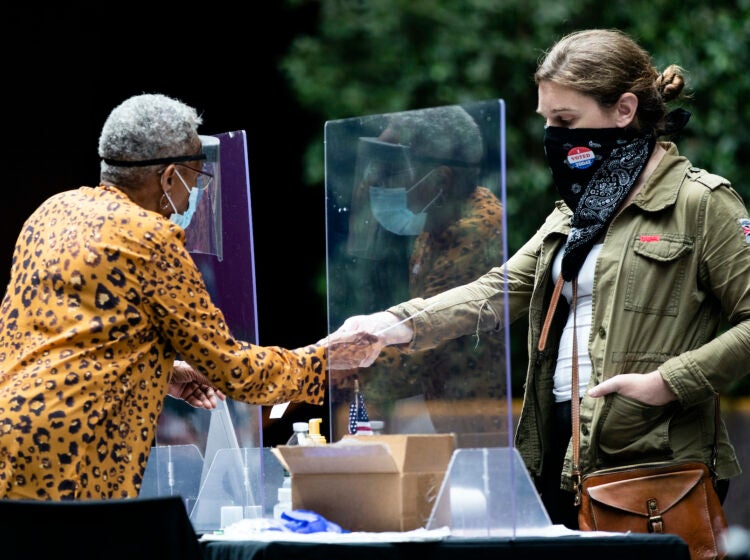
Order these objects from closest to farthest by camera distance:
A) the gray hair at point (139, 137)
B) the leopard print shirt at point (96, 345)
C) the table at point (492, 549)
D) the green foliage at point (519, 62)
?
the table at point (492, 549) → the leopard print shirt at point (96, 345) → the gray hair at point (139, 137) → the green foliage at point (519, 62)

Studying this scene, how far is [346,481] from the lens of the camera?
253 cm

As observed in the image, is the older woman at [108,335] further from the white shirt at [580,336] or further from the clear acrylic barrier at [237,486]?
the white shirt at [580,336]

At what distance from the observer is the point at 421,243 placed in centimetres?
273

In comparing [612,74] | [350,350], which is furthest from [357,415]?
[612,74]

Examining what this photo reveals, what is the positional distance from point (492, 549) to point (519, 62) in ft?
13.3

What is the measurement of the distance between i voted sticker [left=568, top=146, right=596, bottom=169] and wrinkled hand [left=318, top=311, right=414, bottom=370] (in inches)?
23.2

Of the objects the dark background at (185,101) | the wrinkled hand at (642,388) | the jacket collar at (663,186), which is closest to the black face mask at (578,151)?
the jacket collar at (663,186)

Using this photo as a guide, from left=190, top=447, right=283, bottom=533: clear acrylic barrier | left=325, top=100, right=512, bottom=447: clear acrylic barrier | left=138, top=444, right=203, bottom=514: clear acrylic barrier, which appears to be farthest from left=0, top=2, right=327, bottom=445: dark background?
left=325, top=100, right=512, bottom=447: clear acrylic barrier

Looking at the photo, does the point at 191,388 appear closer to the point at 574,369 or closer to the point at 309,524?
the point at 309,524

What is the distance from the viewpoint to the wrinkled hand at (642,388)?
104 inches

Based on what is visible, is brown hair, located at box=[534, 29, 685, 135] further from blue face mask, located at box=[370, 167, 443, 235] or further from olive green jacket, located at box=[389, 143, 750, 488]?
blue face mask, located at box=[370, 167, 443, 235]

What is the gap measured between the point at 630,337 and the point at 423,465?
2.00 feet

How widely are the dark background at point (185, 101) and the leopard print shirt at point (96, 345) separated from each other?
11.6ft

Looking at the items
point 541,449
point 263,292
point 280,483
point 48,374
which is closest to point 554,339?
point 541,449
